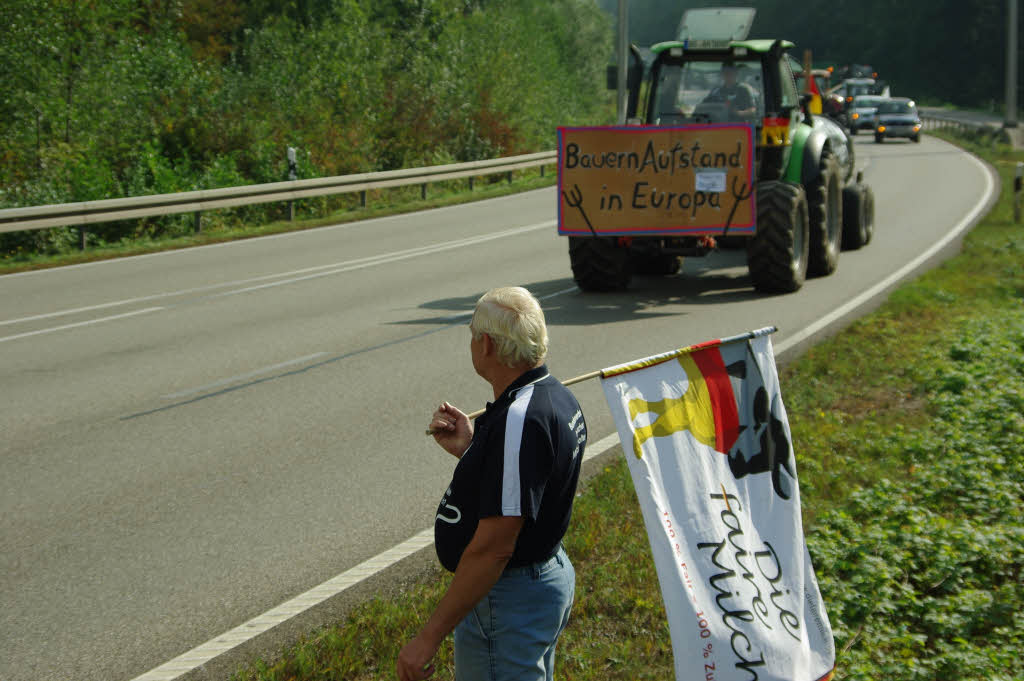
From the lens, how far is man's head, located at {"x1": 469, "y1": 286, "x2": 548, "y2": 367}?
3.17 m

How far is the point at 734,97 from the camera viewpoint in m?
14.3

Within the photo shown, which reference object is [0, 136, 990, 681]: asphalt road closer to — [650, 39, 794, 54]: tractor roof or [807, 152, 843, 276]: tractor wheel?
[807, 152, 843, 276]: tractor wheel

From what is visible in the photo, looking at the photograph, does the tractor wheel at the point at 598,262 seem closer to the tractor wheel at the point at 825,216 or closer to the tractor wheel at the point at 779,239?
the tractor wheel at the point at 779,239

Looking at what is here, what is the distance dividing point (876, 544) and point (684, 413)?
2455 mm

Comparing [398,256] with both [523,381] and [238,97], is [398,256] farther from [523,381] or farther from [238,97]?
[523,381]

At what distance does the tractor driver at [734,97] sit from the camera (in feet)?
46.6

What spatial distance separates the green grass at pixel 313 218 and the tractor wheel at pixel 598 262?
25.9ft

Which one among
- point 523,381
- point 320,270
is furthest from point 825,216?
point 523,381

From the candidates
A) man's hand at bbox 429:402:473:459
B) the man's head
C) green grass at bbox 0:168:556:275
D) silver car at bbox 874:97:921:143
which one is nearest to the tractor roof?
green grass at bbox 0:168:556:275

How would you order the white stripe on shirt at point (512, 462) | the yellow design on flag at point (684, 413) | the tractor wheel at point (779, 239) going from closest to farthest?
the white stripe on shirt at point (512, 462) → the yellow design on flag at point (684, 413) → the tractor wheel at point (779, 239)

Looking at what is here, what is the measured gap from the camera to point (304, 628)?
4953 mm

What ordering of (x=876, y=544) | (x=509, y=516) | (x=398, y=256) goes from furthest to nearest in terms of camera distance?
1. (x=398, y=256)
2. (x=876, y=544)
3. (x=509, y=516)

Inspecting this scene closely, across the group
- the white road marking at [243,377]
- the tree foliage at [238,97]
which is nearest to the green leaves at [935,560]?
the white road marking at [243,377]

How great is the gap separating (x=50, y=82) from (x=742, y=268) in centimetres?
1318
